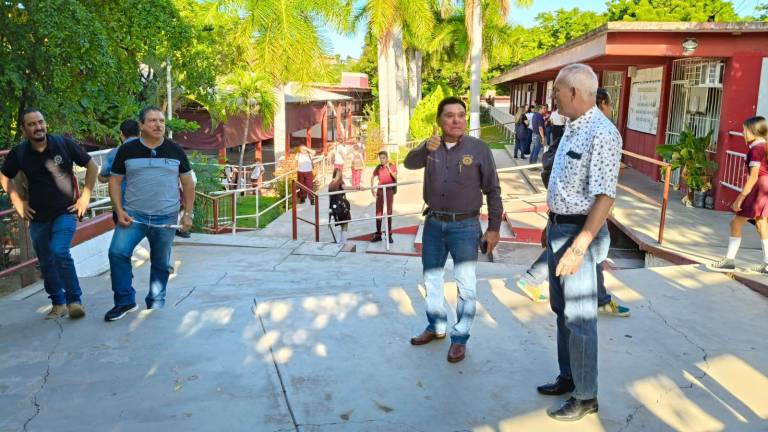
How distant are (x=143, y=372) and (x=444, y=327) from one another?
1896mm

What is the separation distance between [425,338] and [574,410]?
1.22 metres

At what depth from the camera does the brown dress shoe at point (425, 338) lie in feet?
13.8

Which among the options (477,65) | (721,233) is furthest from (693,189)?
(477,65)

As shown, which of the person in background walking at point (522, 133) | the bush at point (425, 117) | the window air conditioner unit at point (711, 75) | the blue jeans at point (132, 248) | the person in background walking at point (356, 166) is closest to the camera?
the blue jeans at point (132, 248)

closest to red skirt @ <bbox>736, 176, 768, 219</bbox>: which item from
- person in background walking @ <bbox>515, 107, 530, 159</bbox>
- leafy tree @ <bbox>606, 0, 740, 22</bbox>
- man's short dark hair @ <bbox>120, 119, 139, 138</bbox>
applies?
A: man's short dark hair @ <bbox>120, 119, 139, 138</bbox>

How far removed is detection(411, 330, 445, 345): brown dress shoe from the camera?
4.20 meters

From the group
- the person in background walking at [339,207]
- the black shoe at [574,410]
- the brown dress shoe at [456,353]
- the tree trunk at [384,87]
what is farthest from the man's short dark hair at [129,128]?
Result: the tree trunk at [384,87]

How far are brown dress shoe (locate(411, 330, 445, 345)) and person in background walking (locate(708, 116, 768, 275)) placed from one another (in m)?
3.43

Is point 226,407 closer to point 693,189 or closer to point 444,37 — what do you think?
point 693,189

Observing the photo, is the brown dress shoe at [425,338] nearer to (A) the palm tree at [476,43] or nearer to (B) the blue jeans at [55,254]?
(B) the blue jeans at [55,254]

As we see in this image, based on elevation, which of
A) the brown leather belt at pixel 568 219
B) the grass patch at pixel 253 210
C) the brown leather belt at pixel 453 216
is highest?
the brown leather belt at pixel 568 219

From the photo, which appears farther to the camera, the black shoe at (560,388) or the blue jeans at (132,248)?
the blue jeans at (132,248)

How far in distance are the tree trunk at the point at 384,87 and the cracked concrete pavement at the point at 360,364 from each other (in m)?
21.5

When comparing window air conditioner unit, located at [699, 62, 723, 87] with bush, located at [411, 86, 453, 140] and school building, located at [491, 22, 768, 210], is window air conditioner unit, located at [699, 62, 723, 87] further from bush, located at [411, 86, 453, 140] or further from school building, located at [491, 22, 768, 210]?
bush, located at [411, 86, 453, 140]
